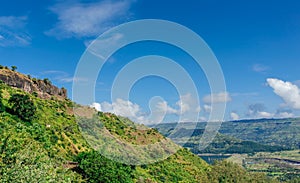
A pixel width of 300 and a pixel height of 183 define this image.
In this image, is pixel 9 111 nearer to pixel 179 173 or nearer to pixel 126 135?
pixel 126 135

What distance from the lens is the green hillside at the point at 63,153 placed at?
2091 centimetres

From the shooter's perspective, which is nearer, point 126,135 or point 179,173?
point 179,173

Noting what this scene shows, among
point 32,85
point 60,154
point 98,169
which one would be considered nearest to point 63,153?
point 60,154

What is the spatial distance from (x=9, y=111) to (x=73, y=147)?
11.7m

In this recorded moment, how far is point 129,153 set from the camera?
64.8 metres

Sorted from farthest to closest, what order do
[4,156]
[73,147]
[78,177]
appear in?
[73,147]
[78,177]
[4,156]

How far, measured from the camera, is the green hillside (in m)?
20.9

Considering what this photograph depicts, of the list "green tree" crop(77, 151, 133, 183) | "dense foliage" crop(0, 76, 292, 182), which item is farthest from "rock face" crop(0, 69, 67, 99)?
"green tree" crop(77, 151, 133, 183)

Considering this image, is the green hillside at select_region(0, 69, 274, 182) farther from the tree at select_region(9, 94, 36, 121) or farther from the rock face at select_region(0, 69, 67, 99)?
the rock face at select_region(0, 69, 67, 99)

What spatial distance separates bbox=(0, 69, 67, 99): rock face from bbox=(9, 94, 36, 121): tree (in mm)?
20753

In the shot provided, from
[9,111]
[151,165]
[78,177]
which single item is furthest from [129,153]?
[78,177]

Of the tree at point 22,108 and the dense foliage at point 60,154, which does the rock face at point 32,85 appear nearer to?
the dense foliage at point 60,154

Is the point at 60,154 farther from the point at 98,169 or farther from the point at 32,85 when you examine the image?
the point at 32,85

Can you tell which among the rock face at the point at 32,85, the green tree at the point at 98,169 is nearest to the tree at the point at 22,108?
the green tree at the point at 98,169
